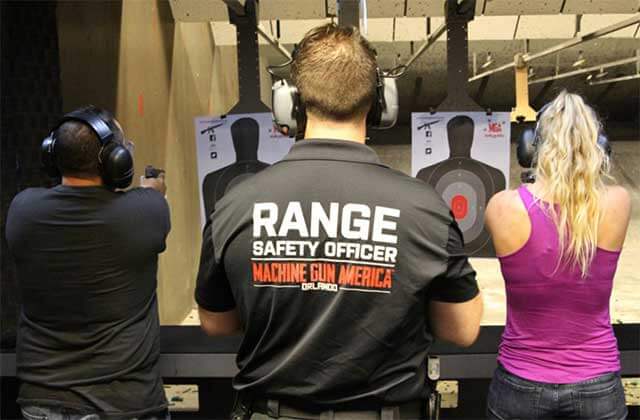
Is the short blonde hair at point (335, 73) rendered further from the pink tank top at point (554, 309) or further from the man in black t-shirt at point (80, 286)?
the man in black t-shirt at point (80, 286)

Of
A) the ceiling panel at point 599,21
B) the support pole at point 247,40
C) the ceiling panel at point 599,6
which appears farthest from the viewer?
the ceiling panel at point 599,21

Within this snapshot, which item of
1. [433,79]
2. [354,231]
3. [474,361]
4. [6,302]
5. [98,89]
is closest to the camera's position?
[354,231]

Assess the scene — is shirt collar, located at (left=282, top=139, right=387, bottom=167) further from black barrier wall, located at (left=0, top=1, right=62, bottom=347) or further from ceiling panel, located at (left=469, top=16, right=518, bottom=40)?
ceiling panel, located at (left=469, top=16, right=518, bottom=40)

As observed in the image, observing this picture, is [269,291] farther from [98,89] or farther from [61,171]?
[98,89]

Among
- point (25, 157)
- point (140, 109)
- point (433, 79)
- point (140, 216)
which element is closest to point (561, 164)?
point (140, 216)

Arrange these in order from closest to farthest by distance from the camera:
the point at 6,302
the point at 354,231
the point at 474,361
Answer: the point at 354,231 → the point at 474,361 → the point at 6,302

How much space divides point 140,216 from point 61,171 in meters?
0.20

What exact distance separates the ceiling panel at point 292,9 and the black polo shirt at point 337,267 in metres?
1.94

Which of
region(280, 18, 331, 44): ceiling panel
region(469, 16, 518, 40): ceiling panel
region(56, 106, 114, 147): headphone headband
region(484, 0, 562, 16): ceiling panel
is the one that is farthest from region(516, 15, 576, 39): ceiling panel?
region(56, 106, 114, 147): headphone headband

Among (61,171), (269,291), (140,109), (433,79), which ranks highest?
(433,79)

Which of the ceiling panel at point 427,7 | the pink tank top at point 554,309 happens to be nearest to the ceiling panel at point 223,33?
the ceiling panel at point 427,7

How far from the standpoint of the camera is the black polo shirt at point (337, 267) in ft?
2.75

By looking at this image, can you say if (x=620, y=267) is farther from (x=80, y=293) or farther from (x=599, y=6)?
(x=80, y=293)

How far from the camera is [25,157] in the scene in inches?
75.4
